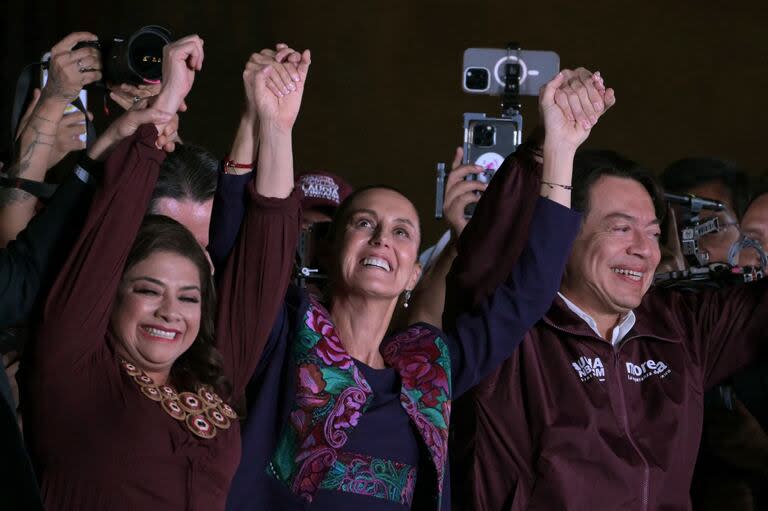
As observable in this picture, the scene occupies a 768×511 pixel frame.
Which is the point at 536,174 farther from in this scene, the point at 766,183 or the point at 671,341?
the point at 766,183

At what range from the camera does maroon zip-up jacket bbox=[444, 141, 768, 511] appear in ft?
6.81

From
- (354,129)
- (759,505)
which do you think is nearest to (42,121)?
(759,505)

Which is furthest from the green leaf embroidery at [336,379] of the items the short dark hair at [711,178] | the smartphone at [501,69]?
the short dark hair at [711,178]

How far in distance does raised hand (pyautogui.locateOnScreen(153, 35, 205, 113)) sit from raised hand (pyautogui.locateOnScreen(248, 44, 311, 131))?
0.08 metres

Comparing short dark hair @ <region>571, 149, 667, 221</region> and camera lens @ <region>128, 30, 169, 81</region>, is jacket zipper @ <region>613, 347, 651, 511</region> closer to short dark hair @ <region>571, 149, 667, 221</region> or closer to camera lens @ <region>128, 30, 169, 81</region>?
short dark hair @ <region>571, 149, 667, 221</region>

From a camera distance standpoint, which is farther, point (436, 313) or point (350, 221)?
point (436, 313)

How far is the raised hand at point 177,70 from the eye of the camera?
6.19ft

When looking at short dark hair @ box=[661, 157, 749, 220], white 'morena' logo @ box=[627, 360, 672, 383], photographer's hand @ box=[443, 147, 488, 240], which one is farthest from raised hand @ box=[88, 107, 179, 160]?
short dark hair @ box=[661, 157, 749, 220]

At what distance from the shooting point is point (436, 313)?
2361 mm

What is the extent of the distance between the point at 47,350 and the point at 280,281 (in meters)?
0.39

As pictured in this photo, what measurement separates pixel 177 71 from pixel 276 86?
0.15 m

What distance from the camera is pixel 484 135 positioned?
8.30 feet

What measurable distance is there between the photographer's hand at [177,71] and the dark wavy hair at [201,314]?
0.52ft

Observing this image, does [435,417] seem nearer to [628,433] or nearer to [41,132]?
[628,433]
